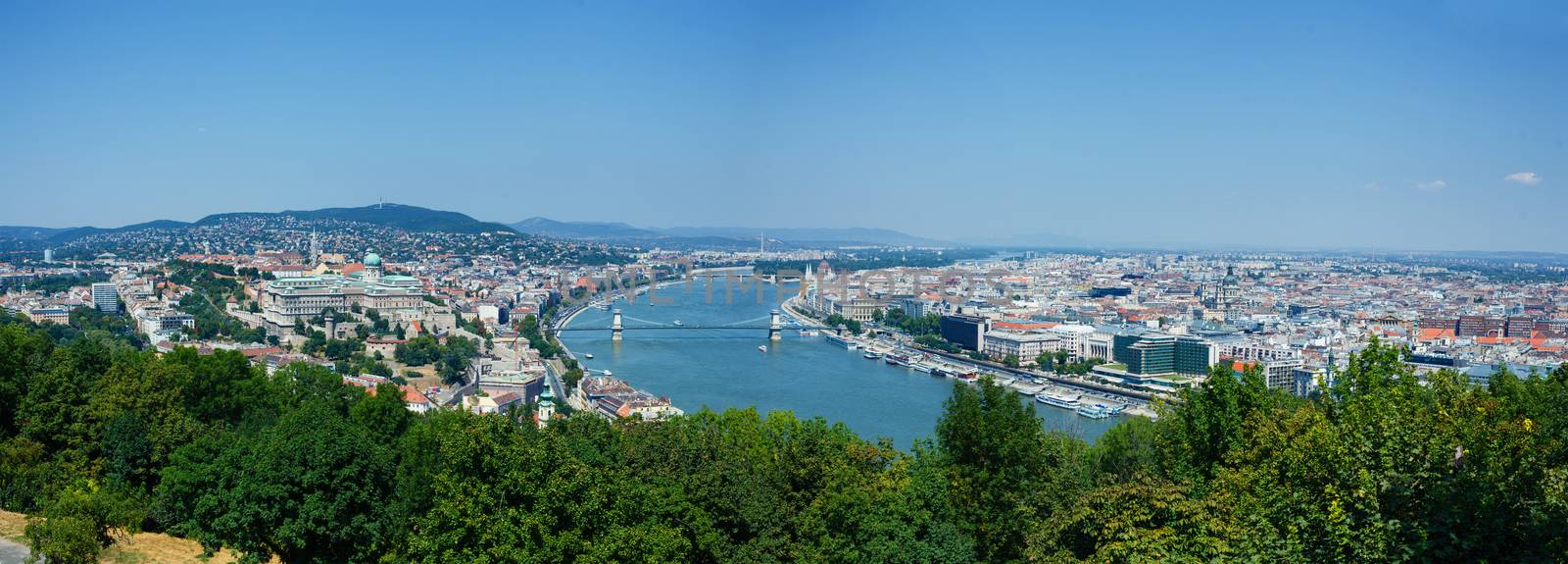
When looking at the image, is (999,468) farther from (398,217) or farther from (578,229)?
(578,229)

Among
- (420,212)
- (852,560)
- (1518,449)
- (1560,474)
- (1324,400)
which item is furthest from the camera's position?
(420,212)

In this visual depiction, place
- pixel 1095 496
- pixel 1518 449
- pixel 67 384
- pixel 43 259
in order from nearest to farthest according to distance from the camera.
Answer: pixel 1518 449, pixel 1095 496, pixel 67 384, pixel 43 259

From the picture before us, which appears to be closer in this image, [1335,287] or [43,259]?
[43,259]

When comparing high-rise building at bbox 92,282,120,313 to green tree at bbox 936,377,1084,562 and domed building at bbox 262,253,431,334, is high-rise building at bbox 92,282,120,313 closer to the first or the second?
domed building at bbox 262,253,431,334

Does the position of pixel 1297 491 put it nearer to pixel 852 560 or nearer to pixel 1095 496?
pixel 1095 496

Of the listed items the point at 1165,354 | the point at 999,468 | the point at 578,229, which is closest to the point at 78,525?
the point at 999,468

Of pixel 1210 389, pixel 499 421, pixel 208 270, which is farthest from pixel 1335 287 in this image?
pixel 499 421

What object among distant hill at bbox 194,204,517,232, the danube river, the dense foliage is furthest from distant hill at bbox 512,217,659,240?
the dense foliage
